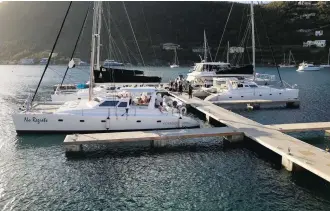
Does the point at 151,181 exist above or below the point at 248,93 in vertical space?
below

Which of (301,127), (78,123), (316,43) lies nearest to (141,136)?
(78,123)

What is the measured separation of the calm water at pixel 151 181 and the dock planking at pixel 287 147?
2.91 feet

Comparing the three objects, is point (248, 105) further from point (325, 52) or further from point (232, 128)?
point (325, 52)

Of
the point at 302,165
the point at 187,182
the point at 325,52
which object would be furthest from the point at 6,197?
the point at 325,52

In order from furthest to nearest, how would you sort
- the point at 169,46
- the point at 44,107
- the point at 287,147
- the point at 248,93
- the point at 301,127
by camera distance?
the point at 169,46 → the point at 248,93 → the point at 44,107 → the point at 301,127 → the point at 287,147

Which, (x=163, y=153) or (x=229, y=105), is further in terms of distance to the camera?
(x=229, y=105)

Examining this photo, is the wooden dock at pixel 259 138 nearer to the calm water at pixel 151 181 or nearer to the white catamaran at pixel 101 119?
the calm water at pixel 151 181

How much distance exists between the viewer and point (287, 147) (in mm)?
18219

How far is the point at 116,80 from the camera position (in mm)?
36906

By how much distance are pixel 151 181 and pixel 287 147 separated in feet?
24.7

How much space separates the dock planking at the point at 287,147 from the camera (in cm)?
1549

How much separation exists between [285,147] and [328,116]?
15.5 m

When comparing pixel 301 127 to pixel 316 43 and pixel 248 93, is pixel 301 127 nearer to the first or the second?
pixel 248 93

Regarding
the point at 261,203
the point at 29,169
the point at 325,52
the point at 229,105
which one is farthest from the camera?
the point at 325,52
